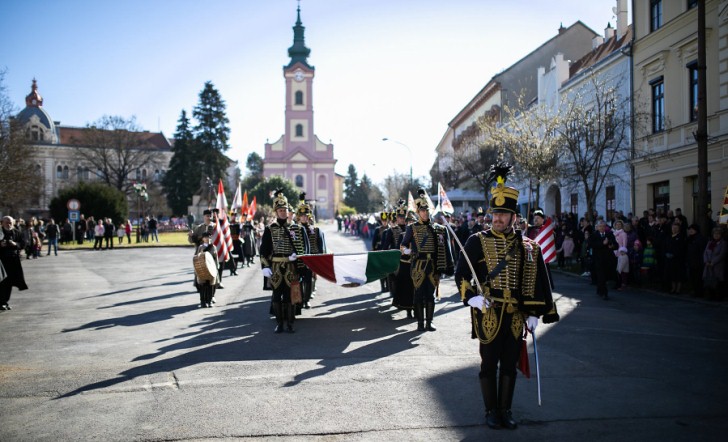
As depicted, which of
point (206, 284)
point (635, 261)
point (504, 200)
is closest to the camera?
point (504, 200)

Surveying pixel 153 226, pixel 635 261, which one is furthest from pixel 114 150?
pixel 635 261

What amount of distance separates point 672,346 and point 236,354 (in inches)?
246

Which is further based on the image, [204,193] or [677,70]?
[204,193]

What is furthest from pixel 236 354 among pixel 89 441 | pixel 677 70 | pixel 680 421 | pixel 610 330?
pixel 677 70

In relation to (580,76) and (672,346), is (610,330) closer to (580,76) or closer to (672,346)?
(672,346)

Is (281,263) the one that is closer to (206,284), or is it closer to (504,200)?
(206,284)

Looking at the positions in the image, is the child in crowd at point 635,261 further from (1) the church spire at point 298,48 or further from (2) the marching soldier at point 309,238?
(1) the church spire at point 298,48

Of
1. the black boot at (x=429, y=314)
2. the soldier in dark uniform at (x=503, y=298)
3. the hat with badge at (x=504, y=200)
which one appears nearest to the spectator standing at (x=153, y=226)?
the black boot at (x=429, y=314)

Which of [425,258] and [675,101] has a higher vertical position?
[675,101]

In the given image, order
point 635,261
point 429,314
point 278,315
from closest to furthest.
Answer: point 278,315 → point 429,314 → point 635,261

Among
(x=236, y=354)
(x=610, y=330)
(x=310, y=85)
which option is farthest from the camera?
(x=310, y=85)

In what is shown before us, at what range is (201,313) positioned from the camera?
12.2 m

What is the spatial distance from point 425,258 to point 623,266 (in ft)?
26.6

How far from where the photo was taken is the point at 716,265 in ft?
43.3
